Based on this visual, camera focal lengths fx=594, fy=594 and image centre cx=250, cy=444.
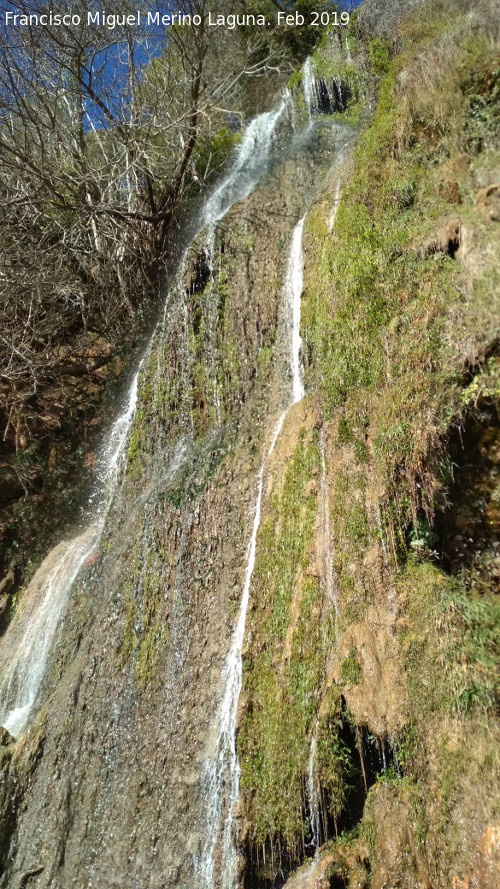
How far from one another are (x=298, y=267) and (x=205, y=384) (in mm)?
1923

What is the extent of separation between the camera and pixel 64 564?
27.3ft

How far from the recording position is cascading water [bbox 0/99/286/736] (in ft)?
24.3

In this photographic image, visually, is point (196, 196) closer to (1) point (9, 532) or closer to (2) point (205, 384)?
(2) point (205, 384)

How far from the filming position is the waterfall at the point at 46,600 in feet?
24.2

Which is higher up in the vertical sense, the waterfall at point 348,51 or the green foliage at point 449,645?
the waterfall at point 348,51

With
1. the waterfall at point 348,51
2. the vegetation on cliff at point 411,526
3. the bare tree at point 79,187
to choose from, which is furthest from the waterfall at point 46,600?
the waterfall at point 348,51

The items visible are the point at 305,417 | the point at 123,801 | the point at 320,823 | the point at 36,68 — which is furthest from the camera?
the point at 36,68

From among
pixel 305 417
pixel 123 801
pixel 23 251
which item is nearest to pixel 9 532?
pixel 23 251

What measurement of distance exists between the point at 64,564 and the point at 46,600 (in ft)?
1.74

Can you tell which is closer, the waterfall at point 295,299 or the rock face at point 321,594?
the rock face at point 321,594

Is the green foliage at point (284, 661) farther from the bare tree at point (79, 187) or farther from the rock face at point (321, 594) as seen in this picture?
the bare tree at point (79, 187)

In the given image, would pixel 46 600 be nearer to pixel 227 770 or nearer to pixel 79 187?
pixel 227 770

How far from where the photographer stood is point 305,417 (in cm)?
601

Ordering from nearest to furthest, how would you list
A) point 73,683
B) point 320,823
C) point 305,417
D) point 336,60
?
point 320,823, point 305,417, point 73,683, point 336,60
